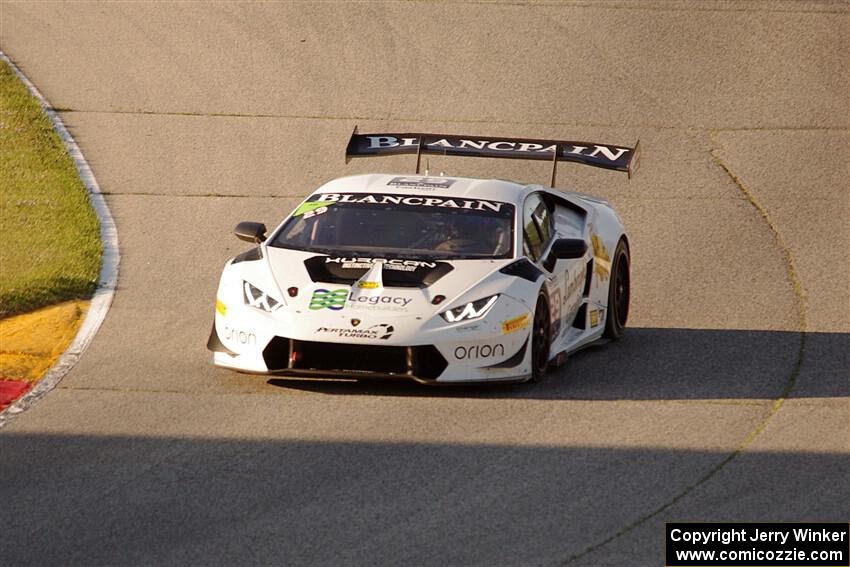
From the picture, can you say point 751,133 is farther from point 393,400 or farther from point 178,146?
point 393,400

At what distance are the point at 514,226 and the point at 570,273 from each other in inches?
23.6

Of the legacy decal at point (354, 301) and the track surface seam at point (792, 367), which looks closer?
the track surface seam at point (792, 367)

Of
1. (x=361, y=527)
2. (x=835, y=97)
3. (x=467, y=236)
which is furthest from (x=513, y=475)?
(x=835, y=97)

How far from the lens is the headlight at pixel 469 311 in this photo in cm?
1022

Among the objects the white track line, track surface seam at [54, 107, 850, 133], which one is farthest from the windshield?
track surface seam at [54, 107, 850, 133]

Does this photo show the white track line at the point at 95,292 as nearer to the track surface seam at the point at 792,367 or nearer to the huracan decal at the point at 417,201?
the huracan decal at the point at 417,201

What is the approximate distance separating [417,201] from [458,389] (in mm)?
1626

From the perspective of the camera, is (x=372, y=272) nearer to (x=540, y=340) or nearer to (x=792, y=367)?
(x=540, y=340)

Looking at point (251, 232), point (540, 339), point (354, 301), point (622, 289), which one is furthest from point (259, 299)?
point (622, 289)

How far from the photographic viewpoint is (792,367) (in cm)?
1145

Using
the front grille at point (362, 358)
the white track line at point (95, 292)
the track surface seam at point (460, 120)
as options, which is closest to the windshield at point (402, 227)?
the front grille at point (362, 358)

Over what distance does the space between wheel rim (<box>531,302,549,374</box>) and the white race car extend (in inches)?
0.6

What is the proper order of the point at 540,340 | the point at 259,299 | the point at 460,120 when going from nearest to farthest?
the point at 259,299 → the point at 540,340 → the point at 460,120

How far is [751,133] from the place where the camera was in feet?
64.1
